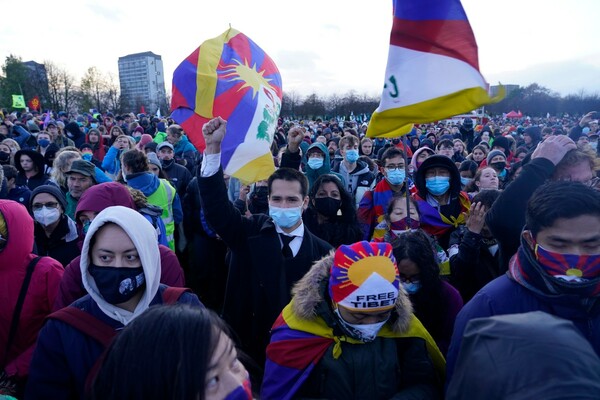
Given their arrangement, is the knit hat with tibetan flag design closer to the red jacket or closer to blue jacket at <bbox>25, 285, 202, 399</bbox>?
blue jacket at <bbox>25, 285, 202, 399</bbox>

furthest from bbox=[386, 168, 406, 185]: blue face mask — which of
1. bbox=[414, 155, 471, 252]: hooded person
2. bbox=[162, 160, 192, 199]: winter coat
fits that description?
bbox=[162, 160, 192, 199]: winter coat

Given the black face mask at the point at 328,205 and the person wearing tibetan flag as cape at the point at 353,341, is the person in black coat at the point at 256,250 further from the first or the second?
the black face mask at the point at 328,205

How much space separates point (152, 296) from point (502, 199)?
2022mm

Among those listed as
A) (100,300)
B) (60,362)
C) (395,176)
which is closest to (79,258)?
(100,300)

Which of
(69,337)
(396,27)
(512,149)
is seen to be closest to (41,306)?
(69,337)

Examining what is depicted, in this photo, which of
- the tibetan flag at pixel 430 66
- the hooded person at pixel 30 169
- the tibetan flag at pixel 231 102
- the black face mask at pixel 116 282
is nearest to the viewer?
the black face mask at pixel 116 282

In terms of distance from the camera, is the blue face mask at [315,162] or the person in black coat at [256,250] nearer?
the person in black coat at [256,250]

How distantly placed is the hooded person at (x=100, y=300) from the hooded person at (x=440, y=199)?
2.68 m

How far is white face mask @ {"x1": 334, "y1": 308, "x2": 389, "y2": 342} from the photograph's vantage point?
208cm

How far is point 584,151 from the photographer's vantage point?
3.52 meters

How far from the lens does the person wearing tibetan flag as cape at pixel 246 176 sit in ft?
9.65

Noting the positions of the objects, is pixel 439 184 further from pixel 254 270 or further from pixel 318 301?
pixel 318 301

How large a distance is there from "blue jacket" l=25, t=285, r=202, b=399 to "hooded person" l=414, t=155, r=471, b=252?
310 centimetres

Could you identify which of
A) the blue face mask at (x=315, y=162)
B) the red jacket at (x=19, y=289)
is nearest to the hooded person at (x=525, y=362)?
the red jacket at (x=19, y=289)
